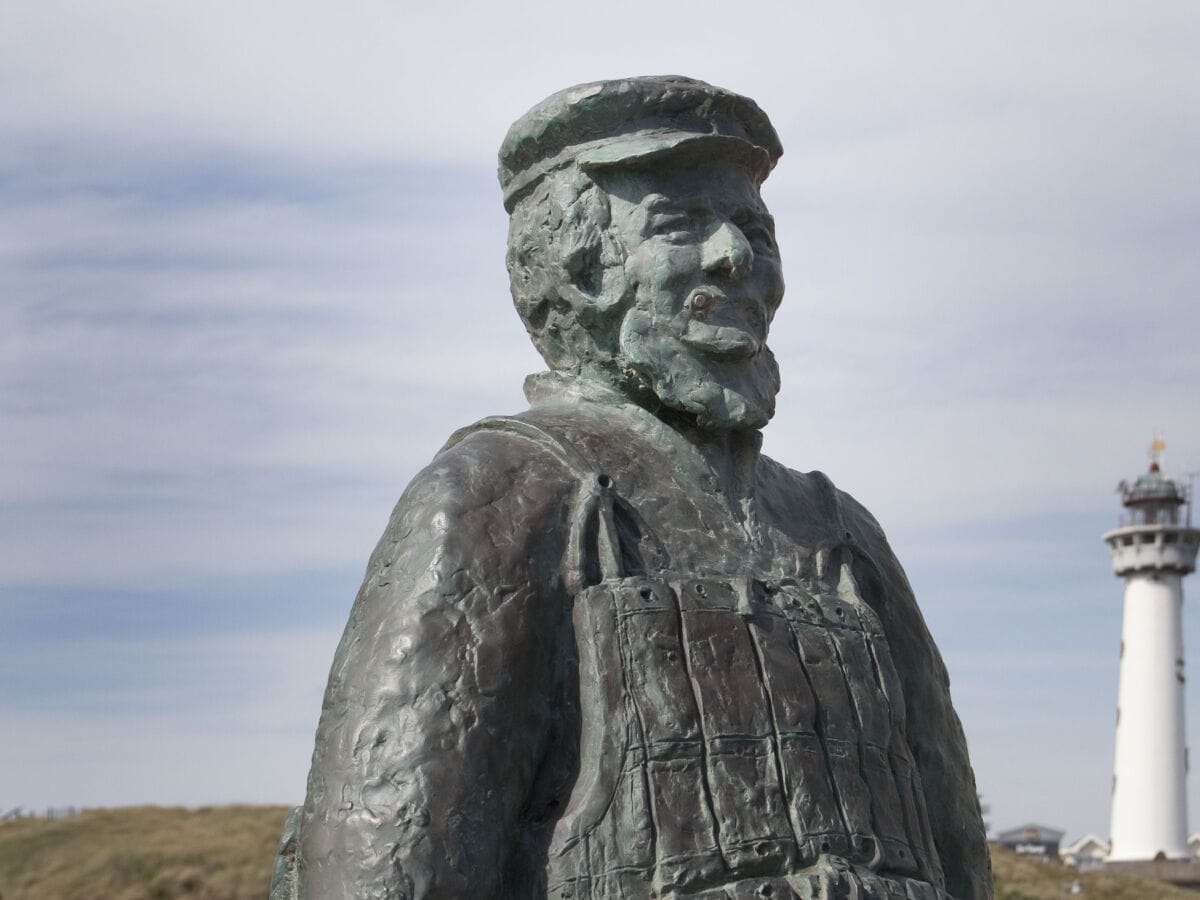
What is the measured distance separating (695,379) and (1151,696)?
1889 inches

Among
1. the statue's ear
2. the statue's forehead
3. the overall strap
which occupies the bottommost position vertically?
the overall strap

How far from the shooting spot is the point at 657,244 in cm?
530

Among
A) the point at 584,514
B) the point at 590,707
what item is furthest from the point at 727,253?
the point at 590,707

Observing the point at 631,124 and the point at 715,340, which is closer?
the point at 715,340

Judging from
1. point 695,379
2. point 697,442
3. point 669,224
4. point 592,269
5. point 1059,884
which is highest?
point 1059,884

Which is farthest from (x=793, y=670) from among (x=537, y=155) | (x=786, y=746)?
(x=537, y=155)

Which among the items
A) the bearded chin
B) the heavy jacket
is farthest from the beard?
the heavy jacket

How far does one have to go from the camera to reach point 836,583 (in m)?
5.47

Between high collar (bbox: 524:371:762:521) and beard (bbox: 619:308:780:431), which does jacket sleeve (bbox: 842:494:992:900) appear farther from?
beard (bbox: 619:308:780:431)

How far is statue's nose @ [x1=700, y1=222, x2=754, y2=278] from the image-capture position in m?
5.28

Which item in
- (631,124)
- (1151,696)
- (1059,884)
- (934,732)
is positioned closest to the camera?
(631,124)

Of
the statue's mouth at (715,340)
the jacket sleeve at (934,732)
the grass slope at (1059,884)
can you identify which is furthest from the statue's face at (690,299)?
the grass slope at (1059,884)

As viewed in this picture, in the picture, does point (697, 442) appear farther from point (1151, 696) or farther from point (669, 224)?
point (1151, 696)

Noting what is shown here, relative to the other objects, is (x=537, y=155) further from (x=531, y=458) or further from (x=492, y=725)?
(x=492, y=725)
